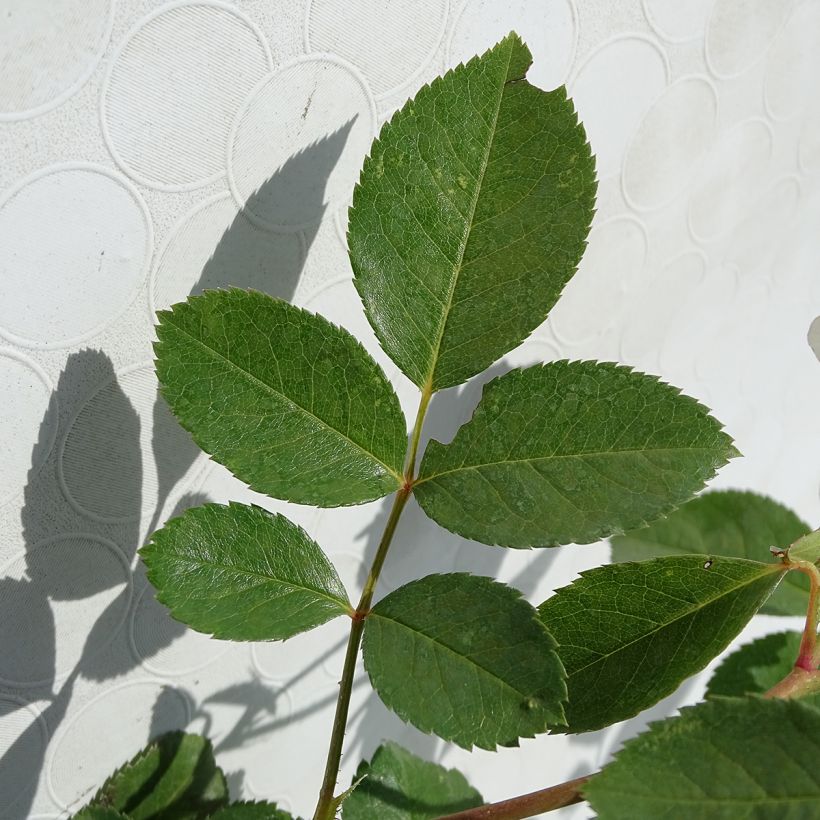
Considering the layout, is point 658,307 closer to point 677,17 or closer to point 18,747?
point 677,17

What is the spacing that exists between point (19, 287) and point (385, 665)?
256mm

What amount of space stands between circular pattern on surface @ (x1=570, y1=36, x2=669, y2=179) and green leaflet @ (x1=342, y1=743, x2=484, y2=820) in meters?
0.46

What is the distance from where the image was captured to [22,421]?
47 cm

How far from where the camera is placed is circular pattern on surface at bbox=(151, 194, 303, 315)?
493mm

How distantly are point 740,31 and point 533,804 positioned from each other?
0.63 meters

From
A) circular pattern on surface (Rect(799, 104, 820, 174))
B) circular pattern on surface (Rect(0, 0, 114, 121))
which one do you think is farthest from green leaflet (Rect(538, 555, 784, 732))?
circular pattern on surface (Rect(799, 104, 820, 174))

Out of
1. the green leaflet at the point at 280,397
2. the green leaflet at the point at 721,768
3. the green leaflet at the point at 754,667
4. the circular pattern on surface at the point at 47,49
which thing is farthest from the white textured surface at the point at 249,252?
the green leaflet at the point at 721,768

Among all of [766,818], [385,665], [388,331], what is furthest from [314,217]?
[766,818]

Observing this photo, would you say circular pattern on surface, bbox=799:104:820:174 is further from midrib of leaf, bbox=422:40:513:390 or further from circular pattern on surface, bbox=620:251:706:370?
midrib of leaf, bbox=422:40:513:390

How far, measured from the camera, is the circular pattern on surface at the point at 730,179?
789 millimetres

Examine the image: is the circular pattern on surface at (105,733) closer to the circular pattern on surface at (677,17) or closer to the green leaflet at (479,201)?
the green leaflet at (479,201)

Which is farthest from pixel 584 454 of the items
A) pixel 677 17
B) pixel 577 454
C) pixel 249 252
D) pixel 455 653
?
pixel 677 17

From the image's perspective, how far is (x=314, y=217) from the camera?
542 millimetres

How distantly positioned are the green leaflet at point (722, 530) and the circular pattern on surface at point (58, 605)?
37 centimetres
